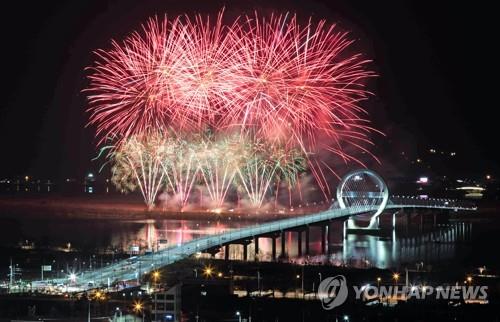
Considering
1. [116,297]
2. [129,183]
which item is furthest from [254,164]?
[116,297]

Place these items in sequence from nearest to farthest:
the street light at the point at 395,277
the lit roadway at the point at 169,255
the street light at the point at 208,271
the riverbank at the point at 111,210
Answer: the lit roadway at the point at 169,255 < the street light at the point at 208,271 < the street light at the point at 395,277 < the riverbank at the point at 111,210

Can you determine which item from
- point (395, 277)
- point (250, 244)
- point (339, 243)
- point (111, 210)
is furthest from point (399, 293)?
point (111, 210)

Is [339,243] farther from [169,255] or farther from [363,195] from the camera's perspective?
[169,255]

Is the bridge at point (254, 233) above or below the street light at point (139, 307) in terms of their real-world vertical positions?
above

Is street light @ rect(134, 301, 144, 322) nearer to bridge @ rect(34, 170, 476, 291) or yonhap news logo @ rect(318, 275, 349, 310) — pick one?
bridge @ rect(34, 170, 476, 291)

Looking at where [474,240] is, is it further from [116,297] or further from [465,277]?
[116,297]

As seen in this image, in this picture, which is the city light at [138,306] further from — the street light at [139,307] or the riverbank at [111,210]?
the riverbank at [111,210]

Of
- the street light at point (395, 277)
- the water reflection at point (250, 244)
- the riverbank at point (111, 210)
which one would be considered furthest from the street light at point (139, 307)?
the riverbank at point (111, 210)
